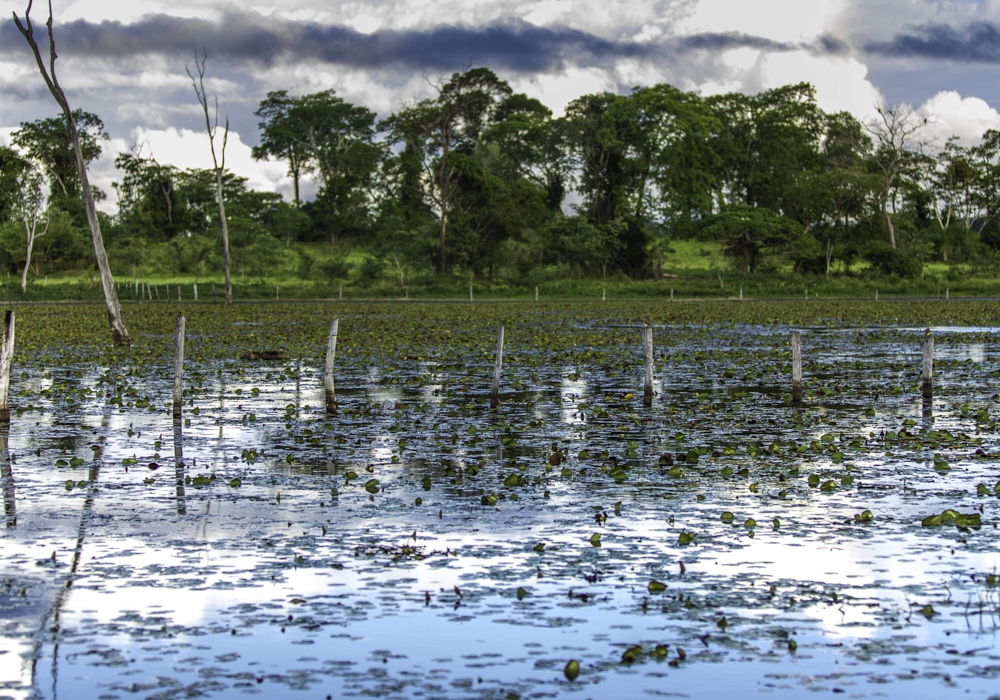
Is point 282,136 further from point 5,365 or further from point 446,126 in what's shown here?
point 5,365

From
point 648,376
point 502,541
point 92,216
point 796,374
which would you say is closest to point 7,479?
point 502,541

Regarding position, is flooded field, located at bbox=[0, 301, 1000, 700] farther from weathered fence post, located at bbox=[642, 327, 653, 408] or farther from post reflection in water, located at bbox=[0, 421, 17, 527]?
weathered fence post, located at bbox=[642, 327, 653, 408]

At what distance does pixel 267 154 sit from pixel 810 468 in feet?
398

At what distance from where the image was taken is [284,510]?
43.5 feet

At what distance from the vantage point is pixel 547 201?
372 ft

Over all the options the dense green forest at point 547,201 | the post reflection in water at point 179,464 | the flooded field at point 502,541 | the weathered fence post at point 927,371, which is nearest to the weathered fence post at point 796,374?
the flooded field at point 502,541

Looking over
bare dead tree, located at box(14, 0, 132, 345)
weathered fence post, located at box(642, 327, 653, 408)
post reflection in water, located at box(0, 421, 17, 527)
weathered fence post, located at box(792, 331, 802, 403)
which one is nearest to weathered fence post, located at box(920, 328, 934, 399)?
weathered fence post, located at box(792, 331, 802, 403)

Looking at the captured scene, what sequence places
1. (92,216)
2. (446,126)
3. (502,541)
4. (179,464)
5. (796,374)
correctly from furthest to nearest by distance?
(446,126)
(92,216)
(796,374)
(179,464)
(502,541)

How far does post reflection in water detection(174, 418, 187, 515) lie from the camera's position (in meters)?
13.6

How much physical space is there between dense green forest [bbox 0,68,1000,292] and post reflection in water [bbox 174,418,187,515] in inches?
2816

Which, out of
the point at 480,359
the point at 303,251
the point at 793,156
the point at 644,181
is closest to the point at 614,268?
the point at 644,181

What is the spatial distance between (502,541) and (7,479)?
25.0ft

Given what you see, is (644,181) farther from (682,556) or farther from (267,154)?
(682,556)

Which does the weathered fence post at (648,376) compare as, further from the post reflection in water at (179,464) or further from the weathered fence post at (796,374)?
the post reflection in water at (179,464)
